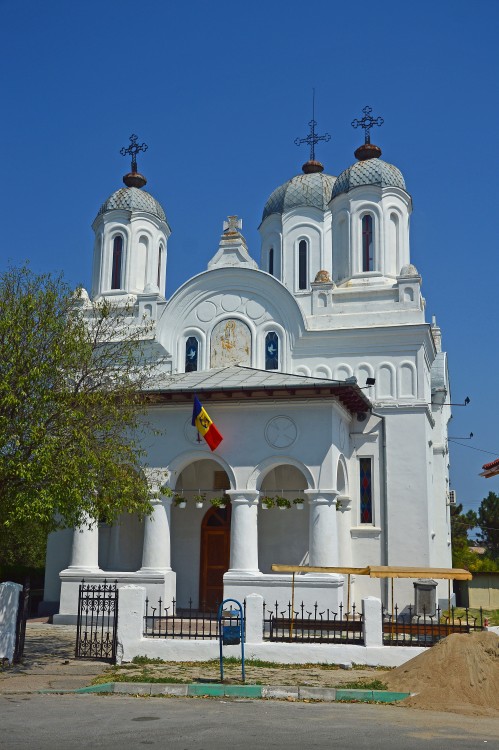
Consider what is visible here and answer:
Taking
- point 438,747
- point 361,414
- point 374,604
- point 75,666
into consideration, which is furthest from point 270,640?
point 361,414

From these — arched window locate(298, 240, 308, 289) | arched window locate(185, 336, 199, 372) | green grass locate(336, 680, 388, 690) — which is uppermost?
arched window locate(298, 240, 308, 289)

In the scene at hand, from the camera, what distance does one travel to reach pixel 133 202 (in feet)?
92.3

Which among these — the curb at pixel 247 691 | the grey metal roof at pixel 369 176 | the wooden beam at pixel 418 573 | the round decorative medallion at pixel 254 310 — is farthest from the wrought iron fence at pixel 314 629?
the grey metal roof at pixel 369 176

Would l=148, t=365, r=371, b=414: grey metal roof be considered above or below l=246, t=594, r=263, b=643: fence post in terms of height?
above

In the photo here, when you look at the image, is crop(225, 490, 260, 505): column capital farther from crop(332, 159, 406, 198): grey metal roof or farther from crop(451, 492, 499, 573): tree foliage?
crop(451, 492, 499, 573): tree foliage

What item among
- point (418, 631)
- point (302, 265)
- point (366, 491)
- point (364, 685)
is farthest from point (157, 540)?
point (302, 265)

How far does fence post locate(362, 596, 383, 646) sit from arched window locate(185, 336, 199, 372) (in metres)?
11.3

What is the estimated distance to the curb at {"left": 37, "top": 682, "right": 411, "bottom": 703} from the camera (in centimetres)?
1172

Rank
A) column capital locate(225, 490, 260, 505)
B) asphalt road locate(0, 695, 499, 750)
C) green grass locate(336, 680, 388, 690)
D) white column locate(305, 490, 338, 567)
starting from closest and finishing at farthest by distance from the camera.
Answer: asphalt road locate(0, 695, 499, 750) < green grass locate(336, 680, 388, 690) < white column locate(305, 490, 338, 567) < column capital locate(225, 490, 260, 505)

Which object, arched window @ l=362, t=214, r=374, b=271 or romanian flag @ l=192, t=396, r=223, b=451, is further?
arched window @ l=362, t=214, r=374, b=271

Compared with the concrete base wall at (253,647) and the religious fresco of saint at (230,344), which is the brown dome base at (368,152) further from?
the concrete base wall at (253,647)

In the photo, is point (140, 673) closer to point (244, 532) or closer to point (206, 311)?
point (244, 532)

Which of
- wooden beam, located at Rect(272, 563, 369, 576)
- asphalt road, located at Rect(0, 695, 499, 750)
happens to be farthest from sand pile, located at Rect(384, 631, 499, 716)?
wooden beam, located at Rect(272, 563, 369, 576)

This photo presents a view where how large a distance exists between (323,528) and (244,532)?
72.9 inches
